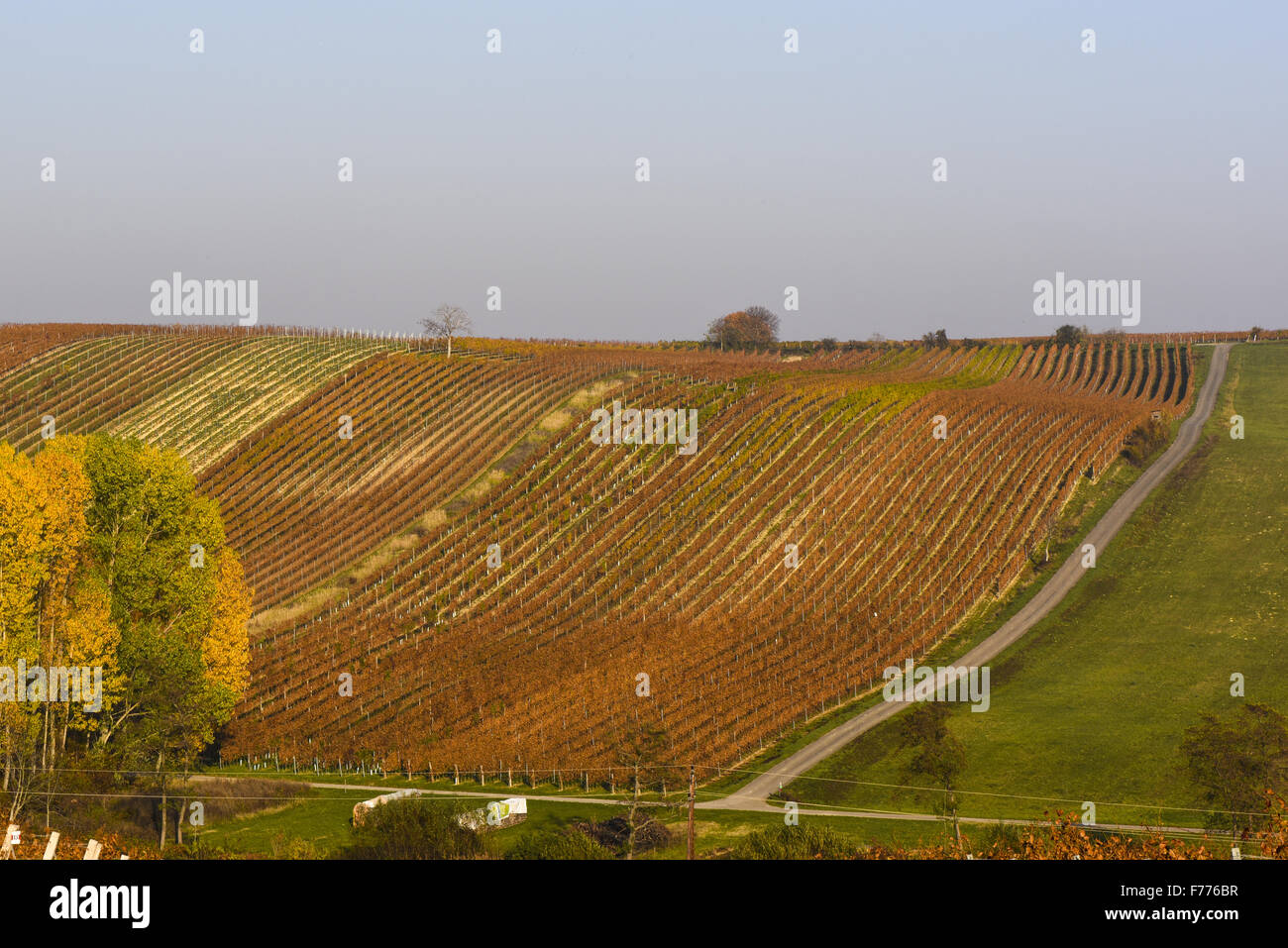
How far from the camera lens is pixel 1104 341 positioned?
6969 inches

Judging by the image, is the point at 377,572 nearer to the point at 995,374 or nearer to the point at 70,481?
the point at 70,481

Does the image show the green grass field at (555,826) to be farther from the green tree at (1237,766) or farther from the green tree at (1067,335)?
the green tree at (1067,335)

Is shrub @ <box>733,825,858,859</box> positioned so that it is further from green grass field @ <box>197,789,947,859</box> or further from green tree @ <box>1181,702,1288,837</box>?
green tree @ <box>1181,702,1288,837</box>

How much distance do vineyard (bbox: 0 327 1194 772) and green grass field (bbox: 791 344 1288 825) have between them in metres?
7.11

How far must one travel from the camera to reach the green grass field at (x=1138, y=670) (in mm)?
57938

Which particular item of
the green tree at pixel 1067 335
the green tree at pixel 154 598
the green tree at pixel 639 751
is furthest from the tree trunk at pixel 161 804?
the green tree at pixel 1067 335

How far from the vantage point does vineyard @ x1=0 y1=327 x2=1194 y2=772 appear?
70.6 meters

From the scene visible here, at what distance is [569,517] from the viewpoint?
9656 cm

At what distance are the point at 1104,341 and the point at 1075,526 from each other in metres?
92.5

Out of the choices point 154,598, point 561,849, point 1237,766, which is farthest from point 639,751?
point 1237,766

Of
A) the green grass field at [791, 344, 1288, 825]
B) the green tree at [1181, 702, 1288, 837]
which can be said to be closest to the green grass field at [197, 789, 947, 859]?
the green grass field at [791, 344, 1288, 825]

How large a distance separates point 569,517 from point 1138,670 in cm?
4620

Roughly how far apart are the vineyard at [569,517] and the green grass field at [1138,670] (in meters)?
7.11

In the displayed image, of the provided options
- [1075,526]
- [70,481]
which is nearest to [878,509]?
[1075,526]
